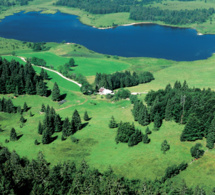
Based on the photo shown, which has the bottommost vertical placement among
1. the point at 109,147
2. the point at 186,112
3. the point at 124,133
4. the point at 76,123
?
the point at 109,147

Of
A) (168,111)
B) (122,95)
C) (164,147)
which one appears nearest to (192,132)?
(164,147)

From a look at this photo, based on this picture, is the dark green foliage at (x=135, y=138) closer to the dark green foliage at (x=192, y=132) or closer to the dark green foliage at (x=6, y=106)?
the dark green foliage at (x=192, y=132)

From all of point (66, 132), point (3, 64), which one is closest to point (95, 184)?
point (66, 132)

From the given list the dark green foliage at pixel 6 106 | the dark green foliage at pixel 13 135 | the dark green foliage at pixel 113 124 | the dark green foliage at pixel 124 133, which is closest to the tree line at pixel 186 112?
the dark green foliage at pixel 113 124

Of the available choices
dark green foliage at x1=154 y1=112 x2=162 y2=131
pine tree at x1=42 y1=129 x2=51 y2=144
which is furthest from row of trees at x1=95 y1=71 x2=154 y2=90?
pine tree at x1=42 y1=129 x2=51 y2=144

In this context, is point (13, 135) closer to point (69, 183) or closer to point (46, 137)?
point (46, 137)
